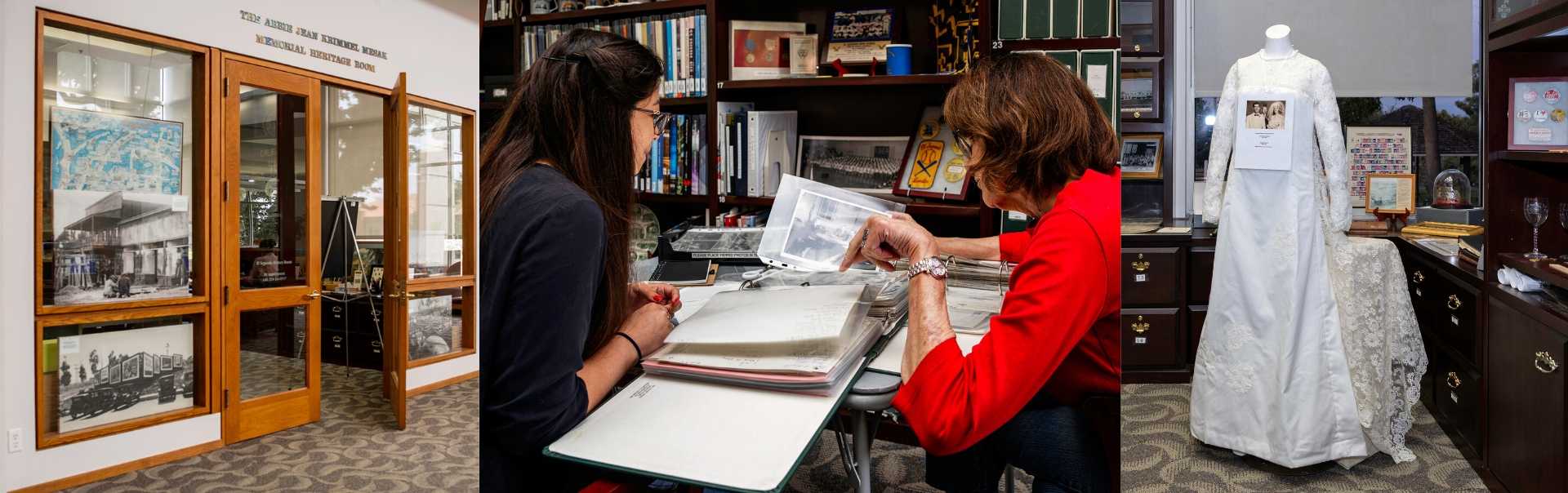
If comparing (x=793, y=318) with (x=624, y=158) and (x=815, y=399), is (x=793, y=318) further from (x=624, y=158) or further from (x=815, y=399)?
(x=624, y=158)

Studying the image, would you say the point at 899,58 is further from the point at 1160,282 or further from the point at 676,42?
the point at 1160,282

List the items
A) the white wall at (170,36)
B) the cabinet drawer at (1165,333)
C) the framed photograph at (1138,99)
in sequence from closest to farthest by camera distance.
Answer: the white wall at (170,36) → the framed photograph at (1138,99) → the cabinet drawer at (1165,333)

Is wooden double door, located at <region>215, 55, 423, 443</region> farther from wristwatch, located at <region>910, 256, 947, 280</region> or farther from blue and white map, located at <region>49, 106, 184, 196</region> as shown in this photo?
wristwatch, located at <region>910, 256, 947, 280</region>

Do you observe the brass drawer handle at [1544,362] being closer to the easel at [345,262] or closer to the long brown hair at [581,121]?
the long brown hair at [581,121]

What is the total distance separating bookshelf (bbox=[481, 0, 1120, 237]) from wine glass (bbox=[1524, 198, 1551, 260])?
1307 millimetres

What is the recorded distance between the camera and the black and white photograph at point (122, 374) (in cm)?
32

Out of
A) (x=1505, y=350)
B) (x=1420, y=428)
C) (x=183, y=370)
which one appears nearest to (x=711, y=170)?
(x=183, y=370)

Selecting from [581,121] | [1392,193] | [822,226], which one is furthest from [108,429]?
[1392,193]

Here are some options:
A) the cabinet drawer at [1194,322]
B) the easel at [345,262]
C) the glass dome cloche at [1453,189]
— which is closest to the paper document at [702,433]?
the easel at [345,262]

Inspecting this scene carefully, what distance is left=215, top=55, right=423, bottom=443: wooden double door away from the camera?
348mm

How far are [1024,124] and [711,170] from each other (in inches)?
16.5

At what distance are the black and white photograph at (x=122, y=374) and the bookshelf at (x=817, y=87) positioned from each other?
0.23 meters

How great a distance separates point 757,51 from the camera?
3.84ft

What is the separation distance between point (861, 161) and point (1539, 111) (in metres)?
1.58
